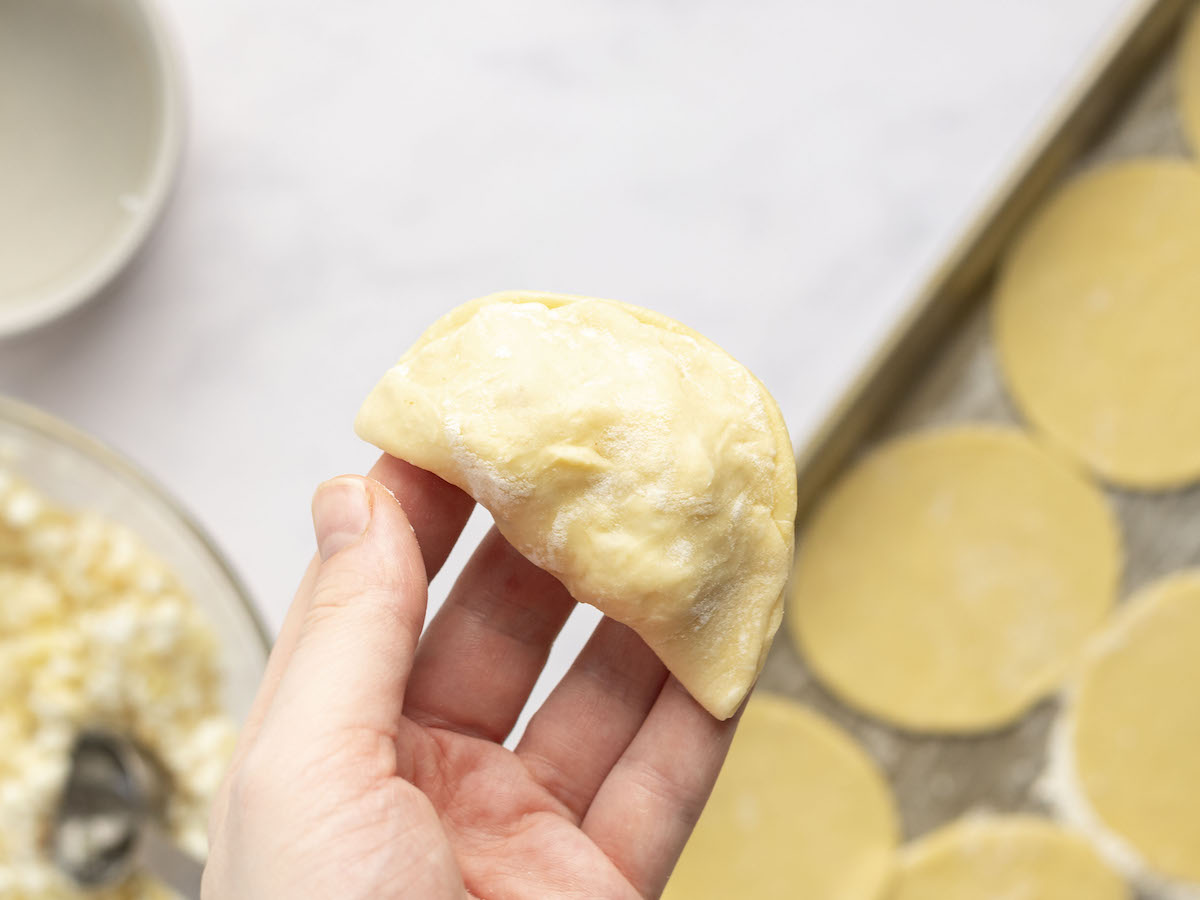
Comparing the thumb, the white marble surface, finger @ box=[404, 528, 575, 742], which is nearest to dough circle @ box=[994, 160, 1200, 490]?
the white marble surface

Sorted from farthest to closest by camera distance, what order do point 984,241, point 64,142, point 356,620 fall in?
point 984,241 < point 64,142 < point 356,620

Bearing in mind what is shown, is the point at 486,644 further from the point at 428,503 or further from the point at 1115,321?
the point at 1115,321

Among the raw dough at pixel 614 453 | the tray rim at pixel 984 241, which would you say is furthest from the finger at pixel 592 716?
the tray rim at pixel 984 241

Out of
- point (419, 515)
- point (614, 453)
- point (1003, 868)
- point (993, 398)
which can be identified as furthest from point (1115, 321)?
point (419, 515)

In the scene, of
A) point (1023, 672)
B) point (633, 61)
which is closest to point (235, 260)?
point (633, 61)

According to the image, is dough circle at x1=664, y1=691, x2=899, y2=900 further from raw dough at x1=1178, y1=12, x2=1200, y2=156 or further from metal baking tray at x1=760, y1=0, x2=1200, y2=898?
raw dough at x1=1178, y1=12, x2=1200, y2=156

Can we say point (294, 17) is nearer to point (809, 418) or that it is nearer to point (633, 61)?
point (633, 61)

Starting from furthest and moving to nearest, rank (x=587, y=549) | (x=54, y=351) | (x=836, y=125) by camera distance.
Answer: (x=836, y=125)
(x=54, y=351)
(x=587, y=549)
